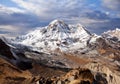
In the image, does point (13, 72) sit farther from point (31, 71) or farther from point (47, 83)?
point (47, 83)

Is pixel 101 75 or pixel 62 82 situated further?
pixel 101 75

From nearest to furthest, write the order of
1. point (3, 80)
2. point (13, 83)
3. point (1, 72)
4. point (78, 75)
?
1. point (78, 75)
2. point (13, 83)
3. point (3, 80)
4. point (1, 72)

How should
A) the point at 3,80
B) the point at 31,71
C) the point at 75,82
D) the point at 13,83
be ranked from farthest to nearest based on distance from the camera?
the point at 31,71 → the point at 3,80 → the point at 13,83 → the point at 75,82

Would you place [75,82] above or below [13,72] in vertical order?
above

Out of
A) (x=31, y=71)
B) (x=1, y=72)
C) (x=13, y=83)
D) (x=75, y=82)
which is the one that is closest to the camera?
(x=75, y=82)

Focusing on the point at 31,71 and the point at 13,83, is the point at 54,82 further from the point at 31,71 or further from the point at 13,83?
the point at 31,71

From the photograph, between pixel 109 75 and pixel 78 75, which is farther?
pixel 109 75

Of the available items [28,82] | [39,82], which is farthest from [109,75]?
[39,82]

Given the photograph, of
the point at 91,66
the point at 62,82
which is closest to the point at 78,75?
the point at 62,82

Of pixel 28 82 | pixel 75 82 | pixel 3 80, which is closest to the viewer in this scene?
pixel 75 82
